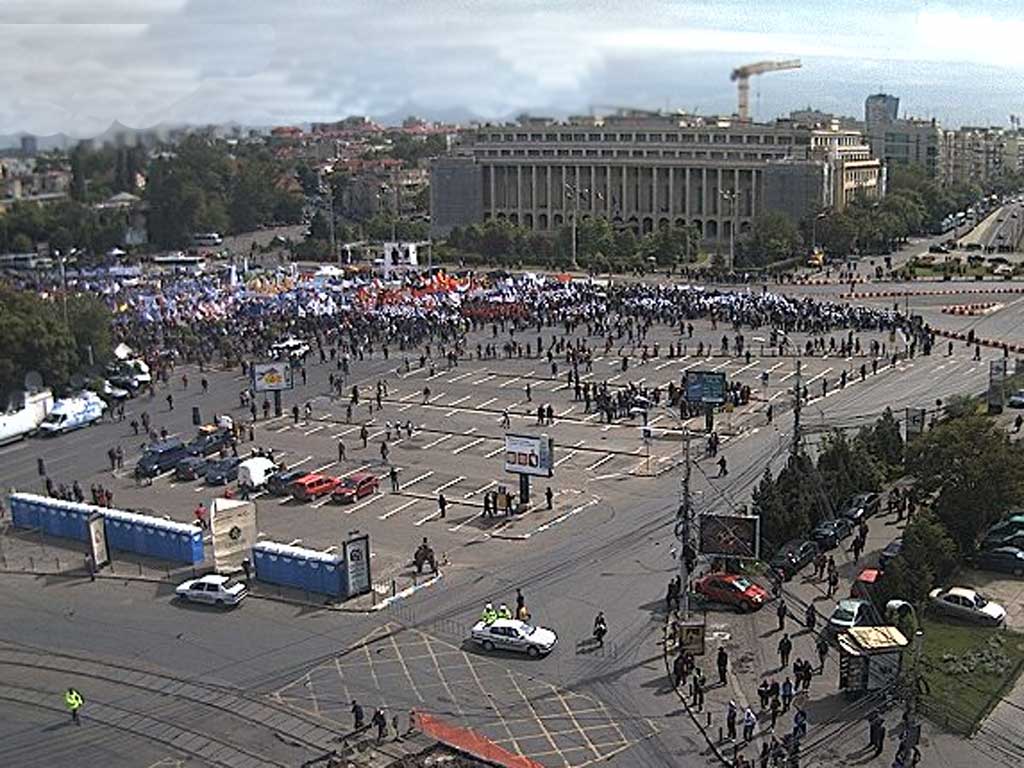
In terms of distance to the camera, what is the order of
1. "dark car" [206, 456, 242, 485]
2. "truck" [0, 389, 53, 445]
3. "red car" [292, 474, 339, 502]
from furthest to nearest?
"truck" [0, 389, 53, 445] → "dark car" [206, 456, 242, 485] → "red car" [292, 474, 339, 502]

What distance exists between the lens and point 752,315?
39094mm

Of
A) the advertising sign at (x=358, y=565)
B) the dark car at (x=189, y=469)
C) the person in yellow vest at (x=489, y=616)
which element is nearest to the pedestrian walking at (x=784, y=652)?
the person in yellow vest at (x=489, y=616)

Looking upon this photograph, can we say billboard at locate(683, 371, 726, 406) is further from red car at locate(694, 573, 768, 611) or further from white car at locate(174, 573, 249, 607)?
white car at locate(174, 573, 249, 607)

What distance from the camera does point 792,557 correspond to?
693 inches

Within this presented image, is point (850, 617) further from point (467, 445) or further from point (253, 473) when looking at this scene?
point (253, 473)

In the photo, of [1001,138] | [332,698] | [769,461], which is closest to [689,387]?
[769,461]

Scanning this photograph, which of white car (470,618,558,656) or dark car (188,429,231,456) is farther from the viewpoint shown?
dark car (188,429,231,456)

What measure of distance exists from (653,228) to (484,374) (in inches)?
1721

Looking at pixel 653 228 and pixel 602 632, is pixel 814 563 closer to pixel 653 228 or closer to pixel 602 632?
pixel 602 632

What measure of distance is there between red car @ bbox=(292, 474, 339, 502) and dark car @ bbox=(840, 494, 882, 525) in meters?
9.46

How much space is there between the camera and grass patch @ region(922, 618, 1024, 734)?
13.2 meters

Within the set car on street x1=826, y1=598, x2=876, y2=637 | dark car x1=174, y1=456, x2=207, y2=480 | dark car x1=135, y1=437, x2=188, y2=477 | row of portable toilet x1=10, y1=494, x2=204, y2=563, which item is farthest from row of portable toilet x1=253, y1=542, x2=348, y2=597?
dark car x1=135, y1=437, x2=188, y2=477

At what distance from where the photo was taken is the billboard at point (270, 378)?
28172 mm

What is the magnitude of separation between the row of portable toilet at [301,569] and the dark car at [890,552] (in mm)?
7653
